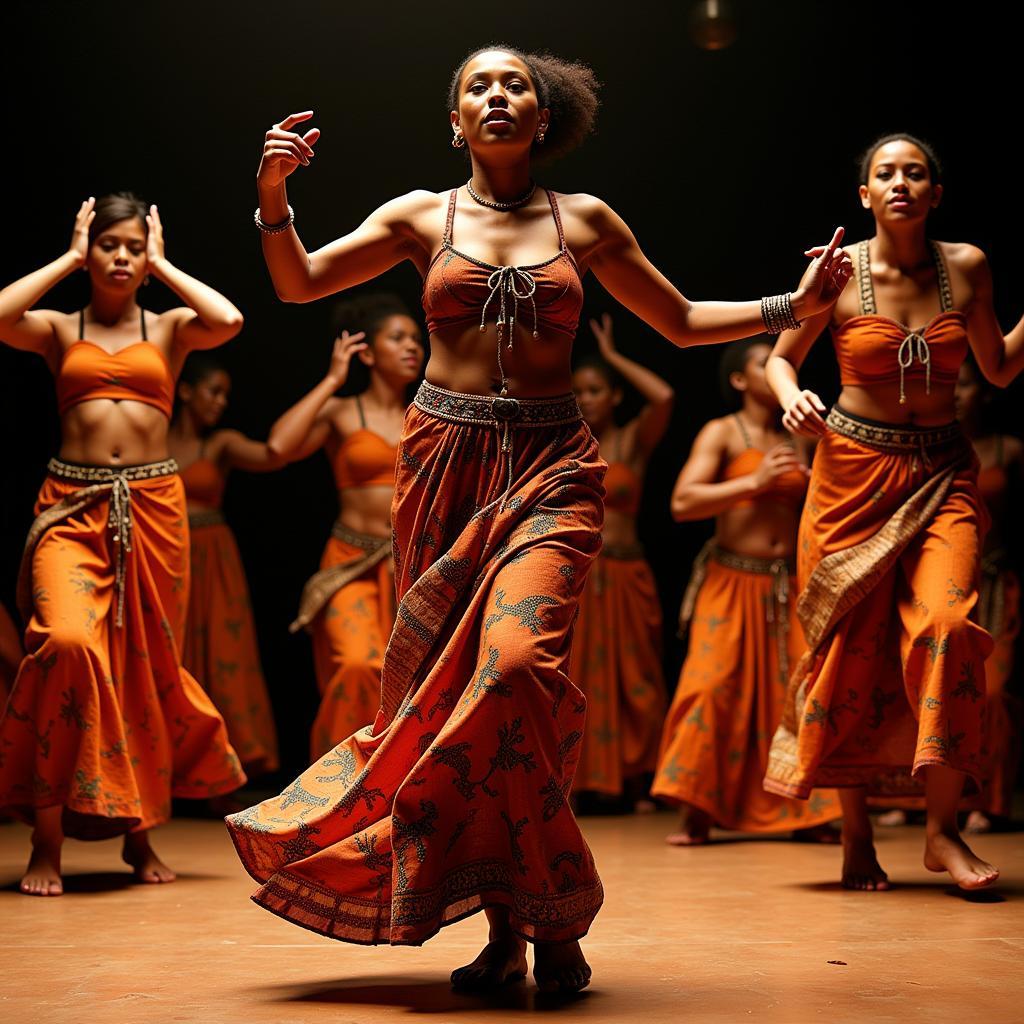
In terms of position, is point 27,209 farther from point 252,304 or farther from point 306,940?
point 306,940

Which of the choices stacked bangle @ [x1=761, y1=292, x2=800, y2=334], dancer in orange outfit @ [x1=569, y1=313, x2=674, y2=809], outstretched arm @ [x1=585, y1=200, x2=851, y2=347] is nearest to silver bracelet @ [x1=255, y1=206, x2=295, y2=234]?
outstretched arm @ [x1=585, y1=200, x2=851, y2=347]

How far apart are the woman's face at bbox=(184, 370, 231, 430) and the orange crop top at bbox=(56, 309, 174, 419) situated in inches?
81.2

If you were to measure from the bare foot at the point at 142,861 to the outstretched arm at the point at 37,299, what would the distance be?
1.37 m

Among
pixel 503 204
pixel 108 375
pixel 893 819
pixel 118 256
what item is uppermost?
pixel 118 256

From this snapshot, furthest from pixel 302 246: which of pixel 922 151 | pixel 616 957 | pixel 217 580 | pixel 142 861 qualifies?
pixel 217 580

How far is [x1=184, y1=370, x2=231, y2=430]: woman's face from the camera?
676cm

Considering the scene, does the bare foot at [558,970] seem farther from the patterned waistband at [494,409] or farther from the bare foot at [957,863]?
the bare foot at [957,863]

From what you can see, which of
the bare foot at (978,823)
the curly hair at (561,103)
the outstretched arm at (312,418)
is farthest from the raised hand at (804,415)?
the outstretched arm at (312,418)

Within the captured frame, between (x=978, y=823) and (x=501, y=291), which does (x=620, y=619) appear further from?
(x=501, y=291)

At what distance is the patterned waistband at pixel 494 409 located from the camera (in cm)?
311

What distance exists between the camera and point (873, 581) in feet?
13.8

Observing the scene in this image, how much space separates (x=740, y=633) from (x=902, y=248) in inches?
67.5

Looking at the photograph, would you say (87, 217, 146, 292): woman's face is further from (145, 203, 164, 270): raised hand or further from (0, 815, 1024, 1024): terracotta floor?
(0, 815, 1024, 1024): terracotta floor

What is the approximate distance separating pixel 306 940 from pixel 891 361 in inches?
80.0
